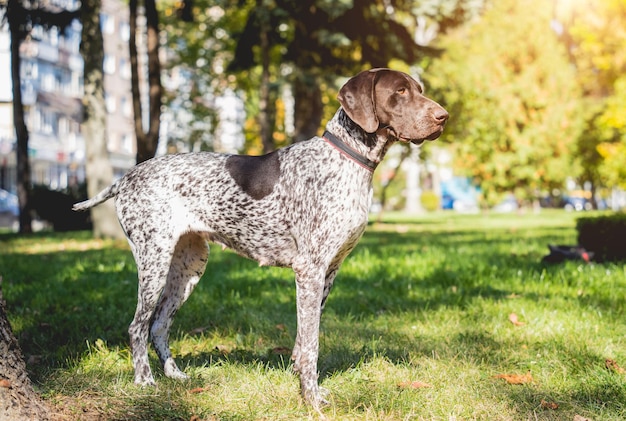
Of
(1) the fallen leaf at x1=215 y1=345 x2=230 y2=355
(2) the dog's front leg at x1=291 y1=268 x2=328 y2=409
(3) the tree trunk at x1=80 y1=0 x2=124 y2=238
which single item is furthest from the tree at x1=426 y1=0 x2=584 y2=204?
(2) the dog's front leg at x1=291 y1=268 x2=328 y2=409

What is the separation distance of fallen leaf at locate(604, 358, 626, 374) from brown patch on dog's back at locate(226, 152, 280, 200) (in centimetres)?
252

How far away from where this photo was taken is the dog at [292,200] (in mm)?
3988

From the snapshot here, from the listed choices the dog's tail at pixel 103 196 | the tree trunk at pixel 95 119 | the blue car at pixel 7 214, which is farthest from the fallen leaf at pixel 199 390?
the blue car at pixel 7 214

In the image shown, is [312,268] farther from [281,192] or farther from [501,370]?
[501,370]

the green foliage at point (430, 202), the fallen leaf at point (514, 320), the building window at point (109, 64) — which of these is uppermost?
the building window at point (109, 64)

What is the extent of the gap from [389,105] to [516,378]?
1937mm

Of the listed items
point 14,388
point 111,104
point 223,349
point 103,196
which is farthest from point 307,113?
point 111,104

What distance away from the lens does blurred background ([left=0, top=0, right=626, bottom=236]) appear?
15.8 metres

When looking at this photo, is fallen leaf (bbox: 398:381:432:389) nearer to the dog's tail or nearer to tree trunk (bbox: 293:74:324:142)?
the dog's tail

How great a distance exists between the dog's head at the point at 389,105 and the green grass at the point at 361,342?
153 centimetres

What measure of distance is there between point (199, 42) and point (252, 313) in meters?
20.9

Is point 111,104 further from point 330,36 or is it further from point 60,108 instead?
point 330,36

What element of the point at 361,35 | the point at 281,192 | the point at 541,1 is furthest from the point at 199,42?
the point at 281,192

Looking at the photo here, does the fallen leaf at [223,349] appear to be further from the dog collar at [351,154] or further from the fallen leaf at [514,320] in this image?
the fallen leaf at [514,320]
